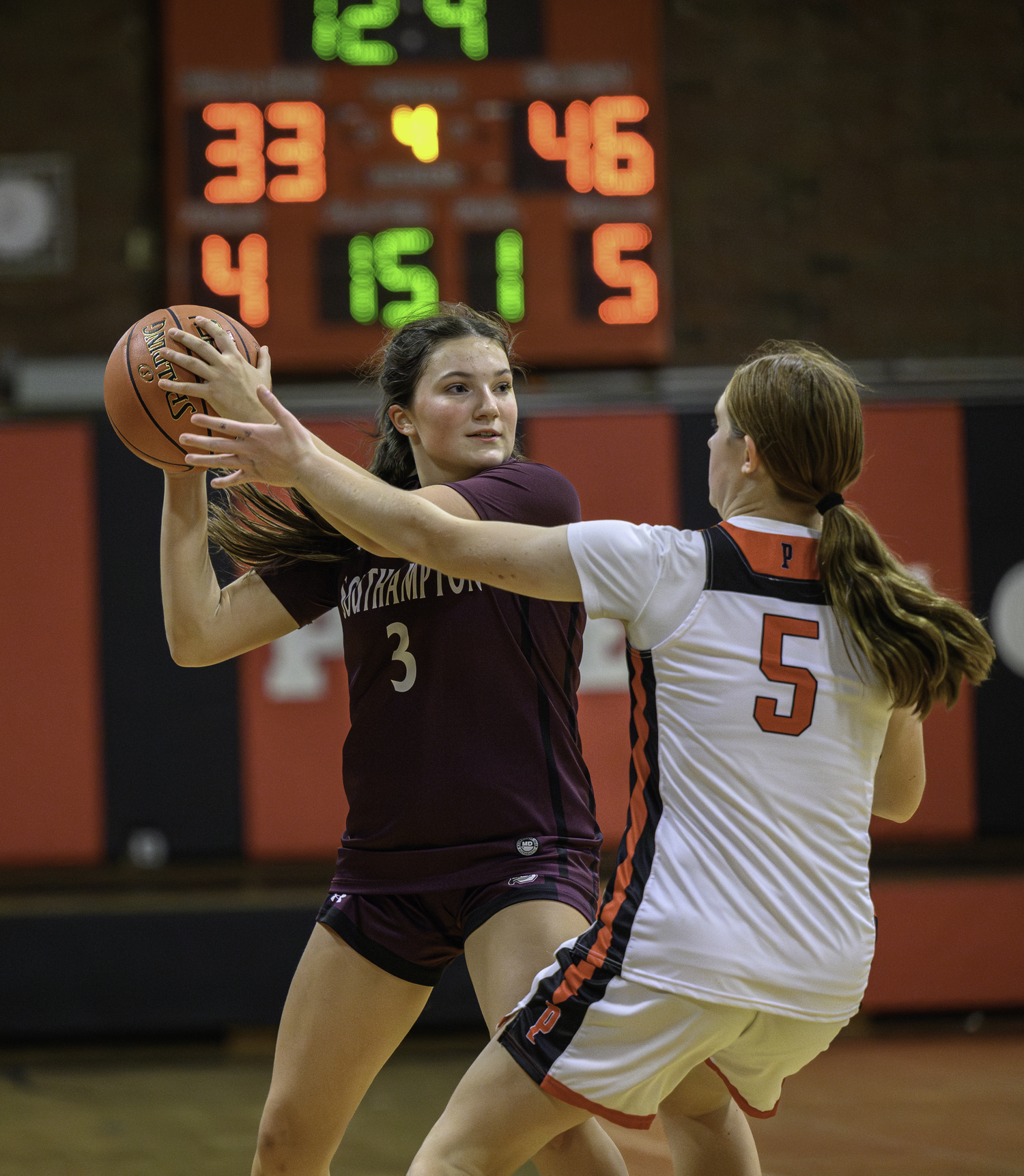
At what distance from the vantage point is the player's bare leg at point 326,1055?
223 cm

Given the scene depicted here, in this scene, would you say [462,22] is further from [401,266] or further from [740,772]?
[740,772]

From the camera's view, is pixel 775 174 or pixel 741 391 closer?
pixel 741 391

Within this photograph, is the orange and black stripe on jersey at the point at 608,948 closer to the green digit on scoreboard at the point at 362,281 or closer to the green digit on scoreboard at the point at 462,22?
the green digit on scoreboard at the point at 362,281

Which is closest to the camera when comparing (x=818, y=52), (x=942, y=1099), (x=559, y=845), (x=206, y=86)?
(x=559, y=845)

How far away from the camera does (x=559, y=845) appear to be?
224 centimetres

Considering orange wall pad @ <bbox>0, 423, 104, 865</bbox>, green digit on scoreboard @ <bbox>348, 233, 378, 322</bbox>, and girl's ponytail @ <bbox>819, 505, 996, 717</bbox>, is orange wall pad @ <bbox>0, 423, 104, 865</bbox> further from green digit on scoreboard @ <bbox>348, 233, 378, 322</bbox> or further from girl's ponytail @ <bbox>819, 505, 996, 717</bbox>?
girl's ponytail @ <bbox>819, 505, 996, 717</bbox>

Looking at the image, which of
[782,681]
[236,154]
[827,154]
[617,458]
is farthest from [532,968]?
[827,154]

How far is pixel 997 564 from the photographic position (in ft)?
17.9

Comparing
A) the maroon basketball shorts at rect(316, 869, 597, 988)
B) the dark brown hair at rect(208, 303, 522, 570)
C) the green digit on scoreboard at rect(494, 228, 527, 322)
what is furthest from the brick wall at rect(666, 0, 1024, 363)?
the maroon basketball shorts at rect(316, 869, 597, 988)

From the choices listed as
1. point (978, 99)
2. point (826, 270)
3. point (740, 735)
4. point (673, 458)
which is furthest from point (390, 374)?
point (978, 99)

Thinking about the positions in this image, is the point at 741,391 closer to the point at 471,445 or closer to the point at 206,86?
the point at 471,445

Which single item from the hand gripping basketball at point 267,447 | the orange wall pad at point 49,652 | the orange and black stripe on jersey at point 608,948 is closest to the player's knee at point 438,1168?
the orange and black stripe on jersey at point 608,948

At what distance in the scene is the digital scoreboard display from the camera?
17.0 ft

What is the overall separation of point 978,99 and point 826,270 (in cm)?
102
